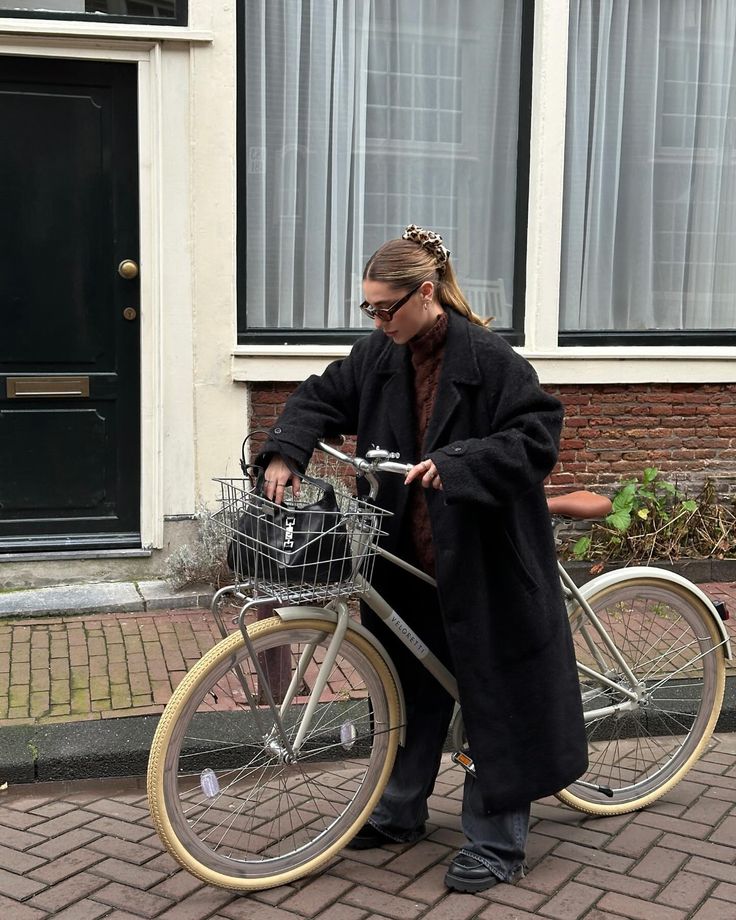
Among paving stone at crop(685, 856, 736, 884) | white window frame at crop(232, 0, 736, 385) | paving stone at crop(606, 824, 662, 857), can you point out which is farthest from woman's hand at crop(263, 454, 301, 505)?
white window frame at crop(232, 0, 736, 385)

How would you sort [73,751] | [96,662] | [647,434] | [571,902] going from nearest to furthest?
[571,902] → [73,751] → [96,662] → [647,434]

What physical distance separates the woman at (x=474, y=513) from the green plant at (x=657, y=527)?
3.21 metres

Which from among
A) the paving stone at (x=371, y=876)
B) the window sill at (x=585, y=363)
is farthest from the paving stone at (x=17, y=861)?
the window sill at (x=585, y=363)

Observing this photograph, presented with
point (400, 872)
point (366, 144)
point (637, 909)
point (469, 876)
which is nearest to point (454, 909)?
point (469, 876)

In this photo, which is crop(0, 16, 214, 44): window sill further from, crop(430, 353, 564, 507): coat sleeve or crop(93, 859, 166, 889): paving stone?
crop(93, 859, 166, 889): paving stone

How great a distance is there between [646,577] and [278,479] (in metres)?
1.33

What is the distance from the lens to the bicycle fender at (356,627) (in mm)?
2980

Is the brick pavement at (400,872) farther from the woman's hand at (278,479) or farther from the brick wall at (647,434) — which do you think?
the brick wall at (647,434)

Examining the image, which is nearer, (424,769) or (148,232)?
(424,769)

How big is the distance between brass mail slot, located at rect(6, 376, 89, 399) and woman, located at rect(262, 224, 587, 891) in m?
2.89

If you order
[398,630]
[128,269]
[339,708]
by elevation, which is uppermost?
[128,269]

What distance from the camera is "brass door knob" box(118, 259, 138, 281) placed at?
5.82 m

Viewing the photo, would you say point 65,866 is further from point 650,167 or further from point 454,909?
point 650,167

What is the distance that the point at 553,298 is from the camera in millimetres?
6449
